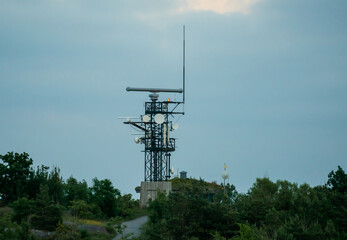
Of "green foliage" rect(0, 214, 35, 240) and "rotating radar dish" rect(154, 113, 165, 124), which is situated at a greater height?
"rotating radar dish" rect(154, 113, 165, 124)

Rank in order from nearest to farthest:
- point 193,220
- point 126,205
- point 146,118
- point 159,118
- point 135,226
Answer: point 193,220 → point 135,226 → point 126,205 → point 159,118 → point 146,118

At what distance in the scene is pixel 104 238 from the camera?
42.9 meters

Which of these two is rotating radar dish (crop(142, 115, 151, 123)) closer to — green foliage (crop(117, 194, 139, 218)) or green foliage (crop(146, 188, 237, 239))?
green foliage (crop(117, 194, 139, 218))

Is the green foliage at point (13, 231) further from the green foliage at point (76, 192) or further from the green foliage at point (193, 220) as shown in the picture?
the green foliage at point (76, 192)

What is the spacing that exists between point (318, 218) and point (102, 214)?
19.9 metres

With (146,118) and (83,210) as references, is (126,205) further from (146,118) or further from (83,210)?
(146,118)

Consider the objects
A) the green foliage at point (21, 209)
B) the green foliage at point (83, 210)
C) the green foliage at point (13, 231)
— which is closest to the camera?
the green foliage at point (13, 231)

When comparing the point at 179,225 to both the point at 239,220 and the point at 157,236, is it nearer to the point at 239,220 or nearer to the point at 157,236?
the point at 157,236

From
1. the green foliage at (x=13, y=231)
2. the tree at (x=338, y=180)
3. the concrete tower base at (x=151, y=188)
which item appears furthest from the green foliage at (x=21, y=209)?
the tree at (x=338, y=180)

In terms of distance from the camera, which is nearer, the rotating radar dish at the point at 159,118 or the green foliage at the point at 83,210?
the green foliage at the point at 83,210

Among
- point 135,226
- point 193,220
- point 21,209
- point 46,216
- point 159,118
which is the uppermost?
point 159,118

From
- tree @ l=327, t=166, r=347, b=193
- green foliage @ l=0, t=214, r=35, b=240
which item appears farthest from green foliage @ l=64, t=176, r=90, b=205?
tree @ l=327, t=166, r=347, b=193

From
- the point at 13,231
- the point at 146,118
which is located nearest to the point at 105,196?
the point at 146,118

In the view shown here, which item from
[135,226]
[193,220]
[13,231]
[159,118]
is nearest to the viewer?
[13,231]
